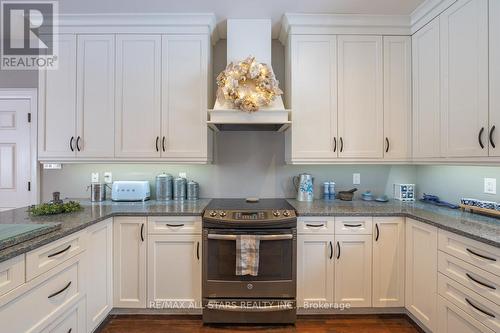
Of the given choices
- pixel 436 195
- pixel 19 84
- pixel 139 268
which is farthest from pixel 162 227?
pixel 436 195

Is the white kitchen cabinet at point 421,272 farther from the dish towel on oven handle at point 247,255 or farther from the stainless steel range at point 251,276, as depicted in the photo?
the dish towel on oven handle at point 247,255

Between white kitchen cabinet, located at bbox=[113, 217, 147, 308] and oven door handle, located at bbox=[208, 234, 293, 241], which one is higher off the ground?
oven door handle, located at bbox=[208, 234, 293, 241]

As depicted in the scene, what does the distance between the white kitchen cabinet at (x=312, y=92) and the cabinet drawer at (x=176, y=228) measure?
107 cm

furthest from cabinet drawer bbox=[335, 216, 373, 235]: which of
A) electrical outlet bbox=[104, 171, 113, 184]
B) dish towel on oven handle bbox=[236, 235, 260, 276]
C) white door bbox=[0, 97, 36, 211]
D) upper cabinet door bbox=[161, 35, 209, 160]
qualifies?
white door bbox=[0, 97, 36, 211]

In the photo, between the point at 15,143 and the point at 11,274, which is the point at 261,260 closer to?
the point at 11,274

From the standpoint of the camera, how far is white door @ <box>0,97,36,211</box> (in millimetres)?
2773

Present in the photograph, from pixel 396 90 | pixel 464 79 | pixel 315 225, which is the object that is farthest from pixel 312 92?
pixel 315 225

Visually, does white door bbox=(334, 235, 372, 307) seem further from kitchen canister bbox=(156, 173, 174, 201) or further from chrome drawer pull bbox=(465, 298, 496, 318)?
kitchen canister bbox=(156, 173, 174, 201)

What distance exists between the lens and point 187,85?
7.95ft

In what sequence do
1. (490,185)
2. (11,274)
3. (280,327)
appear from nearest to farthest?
(11,274) → (490,185) → (280,327)

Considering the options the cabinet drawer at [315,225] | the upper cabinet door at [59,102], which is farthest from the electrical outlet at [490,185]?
the upper cabinet door at [59,102]

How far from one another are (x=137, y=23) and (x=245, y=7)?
1.02m

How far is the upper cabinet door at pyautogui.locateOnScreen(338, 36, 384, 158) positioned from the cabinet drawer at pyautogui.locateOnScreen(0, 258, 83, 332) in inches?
90.2

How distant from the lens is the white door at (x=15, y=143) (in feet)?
9.10
